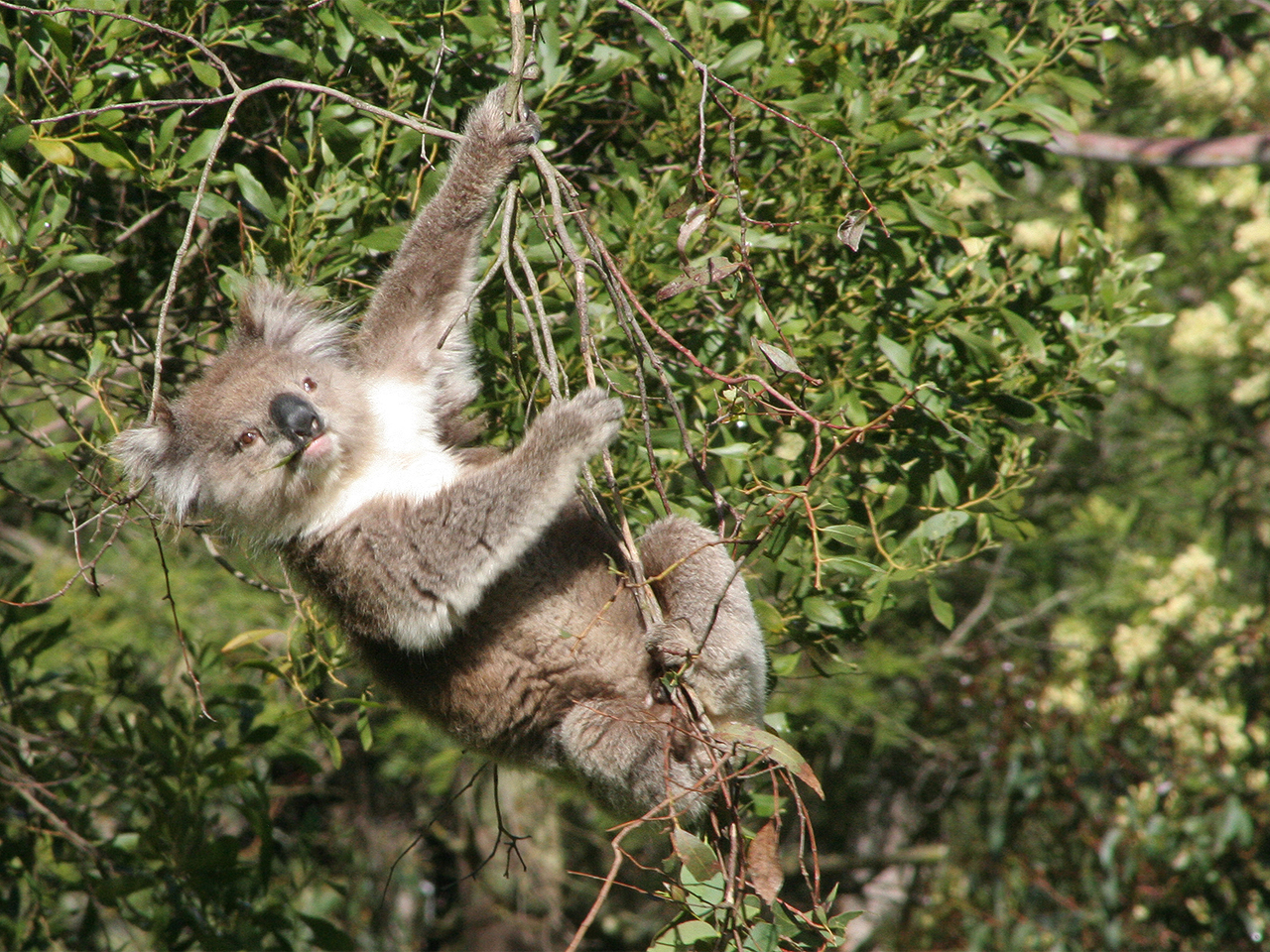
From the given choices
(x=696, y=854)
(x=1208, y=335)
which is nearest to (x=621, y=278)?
(x=696, y=854)

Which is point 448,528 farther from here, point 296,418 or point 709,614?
point 709,614

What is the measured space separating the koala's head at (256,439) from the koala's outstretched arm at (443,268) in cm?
20

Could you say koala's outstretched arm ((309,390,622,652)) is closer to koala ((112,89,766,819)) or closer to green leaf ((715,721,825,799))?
koala ((112,89,766,819))

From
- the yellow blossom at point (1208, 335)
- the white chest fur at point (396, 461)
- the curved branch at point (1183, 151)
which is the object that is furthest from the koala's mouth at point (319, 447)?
the yellow blossom at point (1208, 335)

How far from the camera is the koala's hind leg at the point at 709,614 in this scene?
112 inches

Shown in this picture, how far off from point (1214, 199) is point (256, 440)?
5720 millimetres

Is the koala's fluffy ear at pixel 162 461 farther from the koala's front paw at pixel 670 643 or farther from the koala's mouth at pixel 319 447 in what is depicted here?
the koala's front paw at pixel 670 643

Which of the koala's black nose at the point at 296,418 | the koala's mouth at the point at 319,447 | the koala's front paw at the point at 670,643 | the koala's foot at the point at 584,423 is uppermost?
the koala's foot at the point at 584,423

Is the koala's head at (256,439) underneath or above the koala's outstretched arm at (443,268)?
underneath

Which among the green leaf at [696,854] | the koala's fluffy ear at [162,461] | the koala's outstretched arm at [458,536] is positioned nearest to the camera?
the green leaf at [696,854]

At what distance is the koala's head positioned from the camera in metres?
3.07

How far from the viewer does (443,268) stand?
3152 mm

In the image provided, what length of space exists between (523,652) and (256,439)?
0.98m

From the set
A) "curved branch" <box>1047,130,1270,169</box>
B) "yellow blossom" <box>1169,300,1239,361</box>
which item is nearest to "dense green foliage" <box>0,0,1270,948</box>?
"curved branch" <box>1047,130,1270,169</box>
